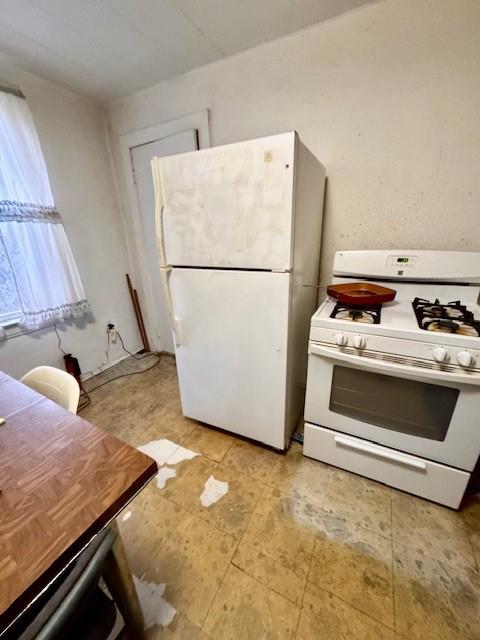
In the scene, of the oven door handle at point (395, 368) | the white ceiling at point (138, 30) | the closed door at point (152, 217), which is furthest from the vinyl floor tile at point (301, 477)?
the white ceiling at point (138, 30)

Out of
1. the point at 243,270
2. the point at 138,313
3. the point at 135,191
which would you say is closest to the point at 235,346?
the point at 243,270

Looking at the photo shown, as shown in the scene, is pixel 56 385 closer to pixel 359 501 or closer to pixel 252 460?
pixel 252 460

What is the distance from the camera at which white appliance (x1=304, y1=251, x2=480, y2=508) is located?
1.09 m

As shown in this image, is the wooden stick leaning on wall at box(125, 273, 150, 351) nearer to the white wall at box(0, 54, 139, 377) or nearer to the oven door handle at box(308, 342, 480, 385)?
the white wall at box(0, 54, 139, 377)

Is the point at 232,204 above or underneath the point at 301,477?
above

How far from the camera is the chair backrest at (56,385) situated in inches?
42.4

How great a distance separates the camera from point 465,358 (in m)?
1.00

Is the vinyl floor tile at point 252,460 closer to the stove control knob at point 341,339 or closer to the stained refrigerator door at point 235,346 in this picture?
the stained refrigerator door at point 235,346

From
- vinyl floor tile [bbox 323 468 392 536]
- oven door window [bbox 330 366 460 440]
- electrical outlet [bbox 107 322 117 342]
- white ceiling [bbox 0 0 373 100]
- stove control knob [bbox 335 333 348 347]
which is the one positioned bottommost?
vinyl floor tile [bbox 323 468 392 536]

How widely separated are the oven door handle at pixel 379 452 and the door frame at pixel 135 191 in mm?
2196

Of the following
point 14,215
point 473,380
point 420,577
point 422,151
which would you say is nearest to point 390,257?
point 422,151

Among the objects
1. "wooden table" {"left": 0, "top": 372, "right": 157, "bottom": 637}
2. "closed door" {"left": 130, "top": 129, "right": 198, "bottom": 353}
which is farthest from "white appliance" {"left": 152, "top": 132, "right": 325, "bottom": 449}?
"closed door" {"left": 130, "top": 129, "right": 198, "bottom": 353}

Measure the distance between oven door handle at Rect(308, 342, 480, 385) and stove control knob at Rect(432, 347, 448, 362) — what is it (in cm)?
6

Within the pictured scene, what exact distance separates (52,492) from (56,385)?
64 cm
